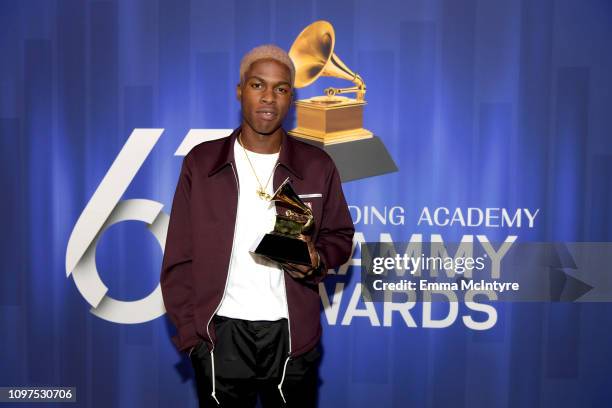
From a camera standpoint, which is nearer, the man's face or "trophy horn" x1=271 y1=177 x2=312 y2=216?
"trophy horn" x1=271 y1=177 x2=312 y2=216

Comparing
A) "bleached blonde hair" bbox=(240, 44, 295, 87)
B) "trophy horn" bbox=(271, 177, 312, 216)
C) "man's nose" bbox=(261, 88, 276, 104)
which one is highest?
"bleached blonde hair" bbox=(240, 44, 295, 87)

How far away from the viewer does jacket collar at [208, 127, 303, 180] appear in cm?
183

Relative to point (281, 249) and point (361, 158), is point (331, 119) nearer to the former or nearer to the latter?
point (361, 158)

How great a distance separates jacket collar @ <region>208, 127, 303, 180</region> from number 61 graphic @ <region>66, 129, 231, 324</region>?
2.96ft

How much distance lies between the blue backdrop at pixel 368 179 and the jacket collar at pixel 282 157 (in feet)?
2.92

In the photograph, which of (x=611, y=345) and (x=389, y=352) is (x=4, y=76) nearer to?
(x=389, y=352)

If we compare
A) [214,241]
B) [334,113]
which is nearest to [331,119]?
[334,113]

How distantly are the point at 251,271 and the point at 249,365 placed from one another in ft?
1.00

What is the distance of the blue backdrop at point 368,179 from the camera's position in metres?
2.70

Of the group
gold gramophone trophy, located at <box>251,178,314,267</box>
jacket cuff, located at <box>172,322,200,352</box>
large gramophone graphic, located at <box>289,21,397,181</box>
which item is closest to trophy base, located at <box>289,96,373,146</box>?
large gramophone graphic, located at <box>289,21,397,181</box>

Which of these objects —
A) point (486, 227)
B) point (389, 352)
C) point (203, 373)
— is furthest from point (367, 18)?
point (203, 373)

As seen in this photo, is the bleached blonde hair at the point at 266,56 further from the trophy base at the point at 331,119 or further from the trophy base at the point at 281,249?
the trophy base at the point at 331,119

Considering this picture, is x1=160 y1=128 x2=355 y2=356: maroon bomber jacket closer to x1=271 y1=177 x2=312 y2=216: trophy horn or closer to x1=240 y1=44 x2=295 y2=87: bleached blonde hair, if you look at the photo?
x1=271 y1=177 x2=312 y2=216: trophy horn

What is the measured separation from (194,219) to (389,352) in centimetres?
140
